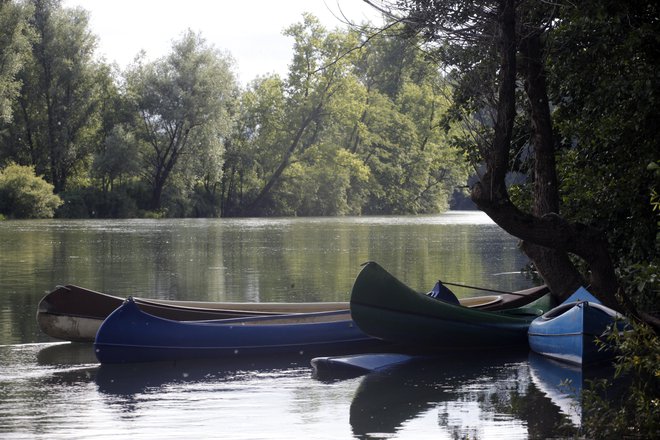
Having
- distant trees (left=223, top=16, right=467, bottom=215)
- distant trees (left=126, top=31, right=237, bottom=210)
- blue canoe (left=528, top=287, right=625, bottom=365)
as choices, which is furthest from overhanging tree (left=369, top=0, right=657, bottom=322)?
distant trees (left=223, top=16, right=467, bottom=215)

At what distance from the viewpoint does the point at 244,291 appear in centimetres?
1959

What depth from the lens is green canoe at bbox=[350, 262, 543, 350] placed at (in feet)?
38.6

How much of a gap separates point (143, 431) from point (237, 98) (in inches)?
2300

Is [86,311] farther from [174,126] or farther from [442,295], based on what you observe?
[174,126]

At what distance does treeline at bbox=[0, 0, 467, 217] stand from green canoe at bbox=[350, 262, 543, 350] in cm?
3804

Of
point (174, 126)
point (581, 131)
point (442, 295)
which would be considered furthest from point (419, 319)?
point (174, 126)

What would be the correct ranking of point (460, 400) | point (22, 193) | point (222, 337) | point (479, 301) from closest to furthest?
point (460, 400), point (222, 337), point (479, 301), point (22, 193)

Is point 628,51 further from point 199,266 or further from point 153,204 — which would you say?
point 153,204

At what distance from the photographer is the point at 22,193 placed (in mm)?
53625

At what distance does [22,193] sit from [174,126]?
36.4 feet

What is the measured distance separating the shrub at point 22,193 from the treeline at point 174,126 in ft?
0.29

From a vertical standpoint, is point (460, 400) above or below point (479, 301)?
below

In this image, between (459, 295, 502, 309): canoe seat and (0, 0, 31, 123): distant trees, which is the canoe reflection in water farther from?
(0, 0, 31, 123): distant trees

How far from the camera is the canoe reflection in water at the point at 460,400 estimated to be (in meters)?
8.41
